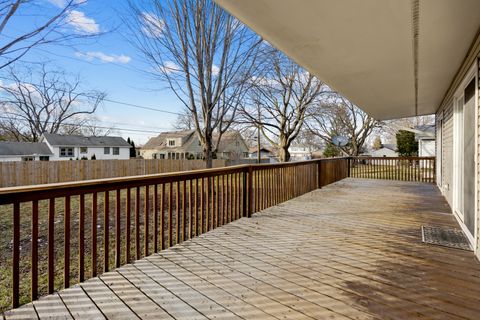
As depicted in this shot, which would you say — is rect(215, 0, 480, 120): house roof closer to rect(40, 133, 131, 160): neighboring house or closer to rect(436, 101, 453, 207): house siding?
rect(436, 101, 453, 207): house siding

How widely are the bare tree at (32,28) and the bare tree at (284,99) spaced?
8.38m

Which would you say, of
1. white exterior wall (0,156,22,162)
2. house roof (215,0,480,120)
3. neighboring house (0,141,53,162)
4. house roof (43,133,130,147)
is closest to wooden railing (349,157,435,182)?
house roof (215,0,480,120)

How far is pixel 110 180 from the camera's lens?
2.39 m

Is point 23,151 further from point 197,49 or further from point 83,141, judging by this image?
point 197,49

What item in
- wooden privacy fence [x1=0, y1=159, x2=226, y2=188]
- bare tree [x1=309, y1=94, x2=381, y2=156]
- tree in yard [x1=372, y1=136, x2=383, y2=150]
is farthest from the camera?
tree in yard [x1=372, y1=136, x2=383, y2=150]

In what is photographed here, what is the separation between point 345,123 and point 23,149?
89.7 ft

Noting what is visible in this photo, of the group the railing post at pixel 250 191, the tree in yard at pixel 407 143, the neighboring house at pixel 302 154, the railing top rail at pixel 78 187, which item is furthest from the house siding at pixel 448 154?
the neighboring house at pixel 302 154

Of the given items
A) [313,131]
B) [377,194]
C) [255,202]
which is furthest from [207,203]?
[313,131]

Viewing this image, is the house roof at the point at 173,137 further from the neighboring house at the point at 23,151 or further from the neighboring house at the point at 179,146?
the neighboring house at the point at 23,151

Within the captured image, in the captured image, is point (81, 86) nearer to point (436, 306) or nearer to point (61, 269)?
point (61, 269)

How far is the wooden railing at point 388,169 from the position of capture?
32.5 feet

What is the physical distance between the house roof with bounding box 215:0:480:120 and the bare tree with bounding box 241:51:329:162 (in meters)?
8.94

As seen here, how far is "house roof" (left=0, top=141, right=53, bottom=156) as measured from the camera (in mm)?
22891

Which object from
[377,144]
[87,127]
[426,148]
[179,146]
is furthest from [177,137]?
[377,144]
